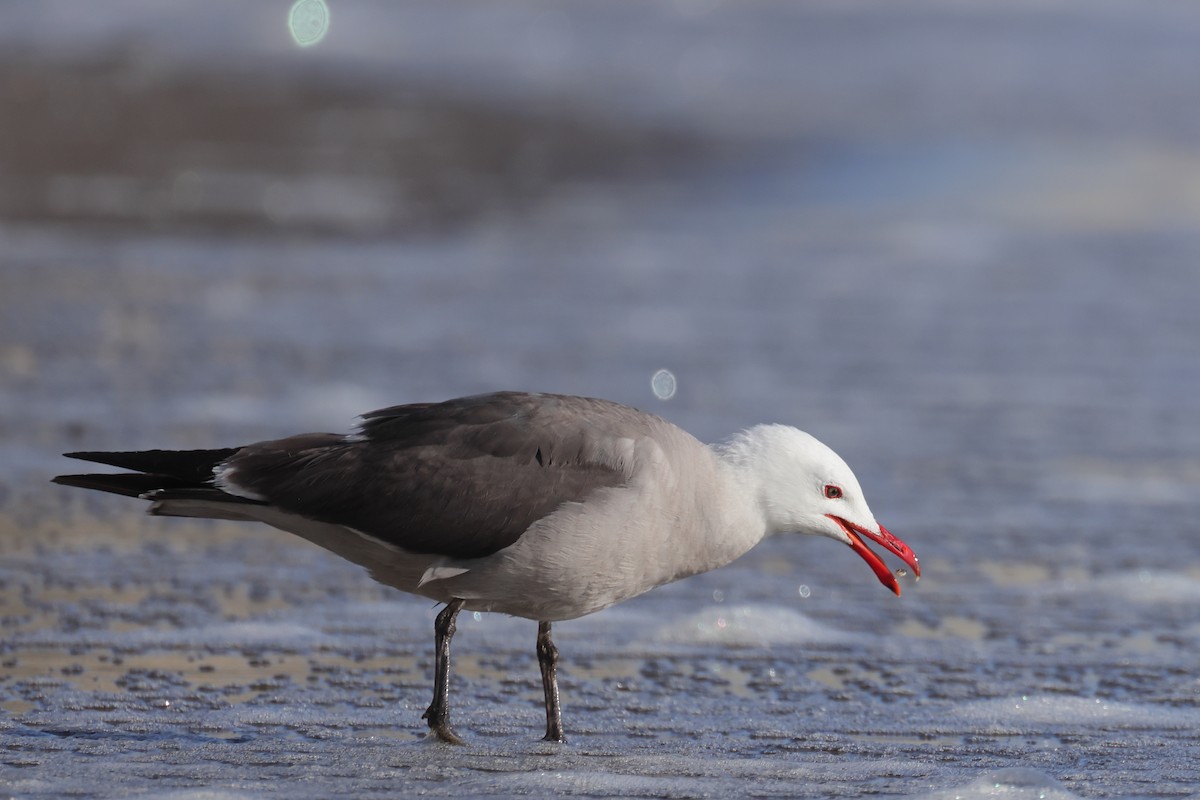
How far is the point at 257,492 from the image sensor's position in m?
5.35

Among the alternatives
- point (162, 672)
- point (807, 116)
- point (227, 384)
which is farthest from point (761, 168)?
point (162, 672)

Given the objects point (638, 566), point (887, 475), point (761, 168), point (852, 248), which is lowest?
point (638, 566)

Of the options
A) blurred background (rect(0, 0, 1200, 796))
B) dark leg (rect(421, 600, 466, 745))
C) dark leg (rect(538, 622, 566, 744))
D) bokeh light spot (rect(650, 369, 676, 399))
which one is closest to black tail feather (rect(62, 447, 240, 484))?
blurred background (rect(0, 0, 1200, 796))

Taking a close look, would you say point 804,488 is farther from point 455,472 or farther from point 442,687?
point 442,687

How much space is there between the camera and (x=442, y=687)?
5215mm

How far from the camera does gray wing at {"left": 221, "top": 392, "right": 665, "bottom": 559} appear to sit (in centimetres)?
525

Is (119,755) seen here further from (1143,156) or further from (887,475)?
(1143,156)

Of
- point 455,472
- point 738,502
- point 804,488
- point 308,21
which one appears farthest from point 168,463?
point 308,21

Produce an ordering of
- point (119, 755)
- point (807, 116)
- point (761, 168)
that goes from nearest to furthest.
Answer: point (119, 755), point (761, 168), point (807, 116)

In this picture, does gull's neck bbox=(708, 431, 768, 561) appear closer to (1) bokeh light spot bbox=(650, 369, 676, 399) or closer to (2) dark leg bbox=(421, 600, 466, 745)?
(2) dark leg bbox=(421, 600, 466, 745)

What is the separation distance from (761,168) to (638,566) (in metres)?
Result: 14.7

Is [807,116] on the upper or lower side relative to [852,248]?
upper

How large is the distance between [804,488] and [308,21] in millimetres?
25380

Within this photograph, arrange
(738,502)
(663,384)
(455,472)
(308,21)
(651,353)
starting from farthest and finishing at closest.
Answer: (308,21) → (651,353) → (663,384) → (738,502) → (455,472)
